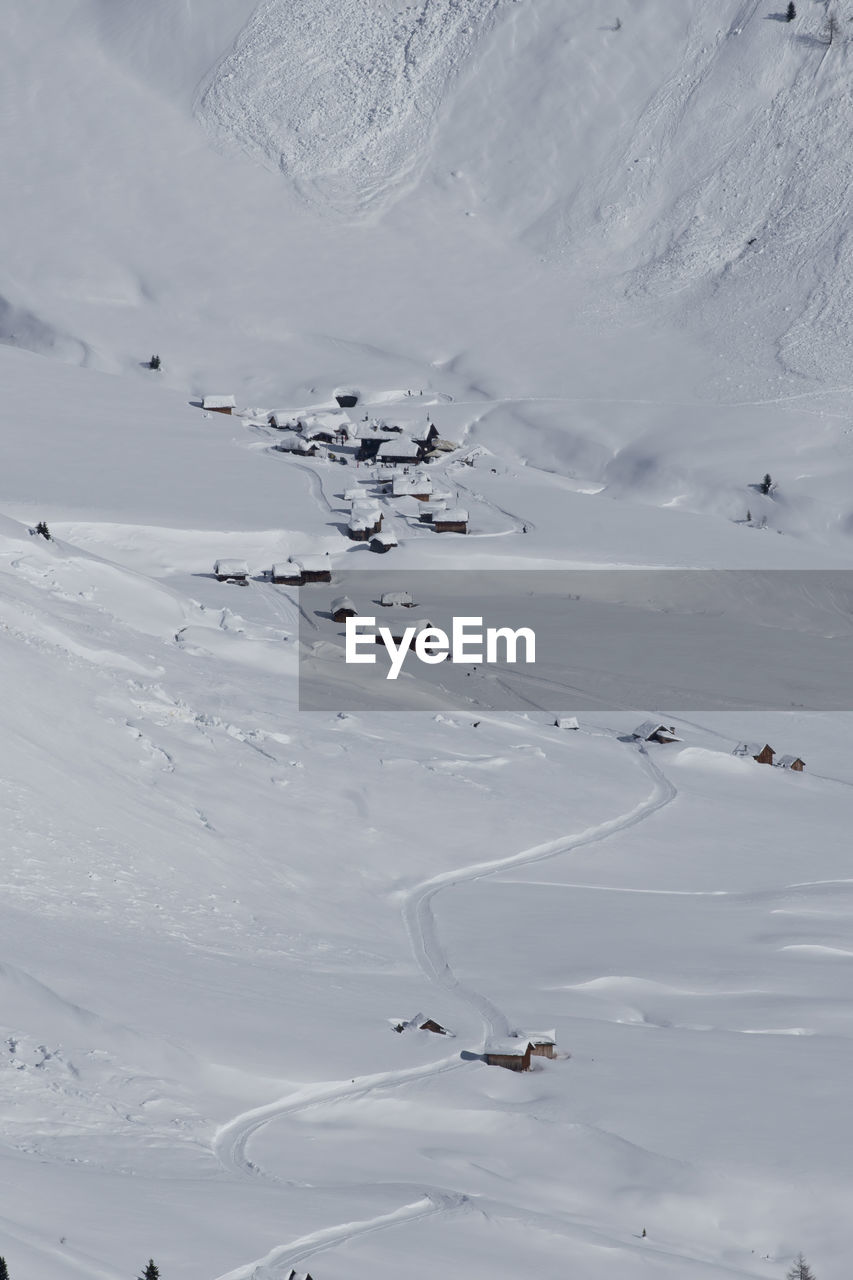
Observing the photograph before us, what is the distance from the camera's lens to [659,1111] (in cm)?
1852

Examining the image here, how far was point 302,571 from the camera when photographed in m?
50.6

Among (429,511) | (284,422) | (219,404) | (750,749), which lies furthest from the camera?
(219,404)

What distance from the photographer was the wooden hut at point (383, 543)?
5372 cm

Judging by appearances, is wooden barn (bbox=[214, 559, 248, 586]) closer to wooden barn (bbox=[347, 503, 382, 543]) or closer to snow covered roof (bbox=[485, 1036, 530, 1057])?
wooden barn (bbox=[347, 503, 382, 543])

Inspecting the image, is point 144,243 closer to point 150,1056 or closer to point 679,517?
→ point 679,517

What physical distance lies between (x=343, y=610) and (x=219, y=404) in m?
27.9

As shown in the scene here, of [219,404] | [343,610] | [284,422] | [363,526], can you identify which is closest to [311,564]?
[363,526]

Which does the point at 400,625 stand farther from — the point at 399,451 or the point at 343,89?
the point at 343,89

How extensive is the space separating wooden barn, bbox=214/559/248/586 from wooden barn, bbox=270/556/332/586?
1117 mm

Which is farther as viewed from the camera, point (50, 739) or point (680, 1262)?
point (50, 739)

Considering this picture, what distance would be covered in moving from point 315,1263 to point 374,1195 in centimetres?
185

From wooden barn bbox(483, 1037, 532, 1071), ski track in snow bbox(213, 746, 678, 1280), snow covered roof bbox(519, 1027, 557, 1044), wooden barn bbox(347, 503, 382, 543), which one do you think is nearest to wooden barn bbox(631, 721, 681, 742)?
ski track in snow bbox(213, 746, 678, 1280)

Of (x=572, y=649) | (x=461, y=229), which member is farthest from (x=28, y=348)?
(x=572, y=649)

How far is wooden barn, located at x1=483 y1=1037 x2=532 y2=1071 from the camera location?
19.4 metres
